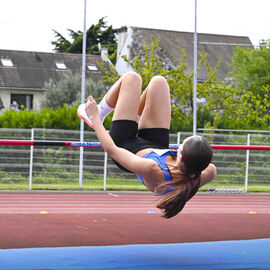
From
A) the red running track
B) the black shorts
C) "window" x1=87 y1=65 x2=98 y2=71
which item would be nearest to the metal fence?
the red running track

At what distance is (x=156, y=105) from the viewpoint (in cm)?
384

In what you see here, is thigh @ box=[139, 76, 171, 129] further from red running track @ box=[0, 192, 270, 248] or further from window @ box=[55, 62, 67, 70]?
window @ box=[55, 62, 67, 70]

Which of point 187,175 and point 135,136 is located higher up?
point 135,136

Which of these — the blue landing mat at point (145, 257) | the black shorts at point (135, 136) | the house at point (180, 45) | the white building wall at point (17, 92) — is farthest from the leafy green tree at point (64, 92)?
the black shorts at point (135, 136)

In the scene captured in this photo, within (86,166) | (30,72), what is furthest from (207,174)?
(30,72)

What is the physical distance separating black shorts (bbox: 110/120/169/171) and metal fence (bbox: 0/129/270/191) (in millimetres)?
7065

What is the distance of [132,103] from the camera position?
12.4 ft

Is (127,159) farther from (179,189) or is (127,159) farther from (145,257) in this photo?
(145,257)

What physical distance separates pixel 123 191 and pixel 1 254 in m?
7.33

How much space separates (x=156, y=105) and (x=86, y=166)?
7693 millimetres

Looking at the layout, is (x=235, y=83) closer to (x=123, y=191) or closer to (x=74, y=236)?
(x=123, y=191)

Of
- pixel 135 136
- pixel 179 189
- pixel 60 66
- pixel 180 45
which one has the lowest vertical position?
pixel 179 189

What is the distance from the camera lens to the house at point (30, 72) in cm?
2555

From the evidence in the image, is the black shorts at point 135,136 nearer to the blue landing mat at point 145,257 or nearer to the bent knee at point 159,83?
the bent knee at point 159,83
